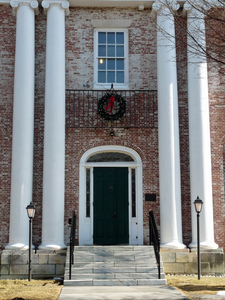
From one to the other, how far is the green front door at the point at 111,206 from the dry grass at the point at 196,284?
2.80 m

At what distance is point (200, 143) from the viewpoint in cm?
1528

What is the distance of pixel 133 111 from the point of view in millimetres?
16219

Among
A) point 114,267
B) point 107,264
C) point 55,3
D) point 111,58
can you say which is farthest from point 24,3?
point 114,267

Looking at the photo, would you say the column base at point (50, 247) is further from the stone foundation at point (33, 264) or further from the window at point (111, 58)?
the window at point (111, 58)

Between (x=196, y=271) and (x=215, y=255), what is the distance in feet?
2.53

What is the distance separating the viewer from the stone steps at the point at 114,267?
41.6 ft

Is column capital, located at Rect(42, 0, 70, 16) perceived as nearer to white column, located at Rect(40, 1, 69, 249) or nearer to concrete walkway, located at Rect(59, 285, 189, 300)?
white column, located at Rect(40, 1, 69, 249)

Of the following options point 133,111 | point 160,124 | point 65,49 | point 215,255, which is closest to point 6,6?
point 65,49

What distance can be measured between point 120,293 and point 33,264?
12.5 feet

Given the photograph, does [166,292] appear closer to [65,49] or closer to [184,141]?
[184,141]

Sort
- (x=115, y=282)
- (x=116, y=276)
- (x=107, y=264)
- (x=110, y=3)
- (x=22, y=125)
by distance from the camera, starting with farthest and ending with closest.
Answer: (x=110, y=3), (x=22, y=125), (x=107, y=264), (x=116, y=276), (x=115, y=282)

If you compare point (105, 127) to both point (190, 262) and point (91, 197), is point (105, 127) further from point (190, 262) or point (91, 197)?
point (190, 262)

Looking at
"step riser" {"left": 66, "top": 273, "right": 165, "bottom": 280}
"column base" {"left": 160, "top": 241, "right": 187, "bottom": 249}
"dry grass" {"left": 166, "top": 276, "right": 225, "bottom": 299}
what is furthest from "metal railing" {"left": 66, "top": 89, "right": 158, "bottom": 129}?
"dry grass" {"left": 166, "top": 276, "right": 225, "bottom": 299}

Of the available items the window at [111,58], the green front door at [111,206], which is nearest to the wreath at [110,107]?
the window at [111,58]
